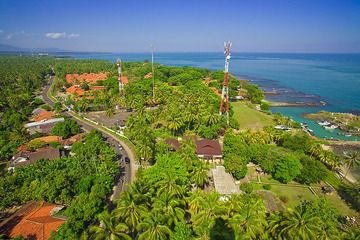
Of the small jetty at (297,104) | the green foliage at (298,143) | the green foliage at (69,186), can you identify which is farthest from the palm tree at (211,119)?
the small jetty at (297,104)

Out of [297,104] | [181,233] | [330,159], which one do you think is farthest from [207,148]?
[297,104]

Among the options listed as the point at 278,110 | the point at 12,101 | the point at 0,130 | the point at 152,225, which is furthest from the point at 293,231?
the point at 12,101

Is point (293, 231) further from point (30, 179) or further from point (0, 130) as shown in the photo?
point (0, 130)

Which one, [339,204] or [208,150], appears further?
[208,150]

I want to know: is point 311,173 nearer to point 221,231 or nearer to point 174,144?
point 221,231

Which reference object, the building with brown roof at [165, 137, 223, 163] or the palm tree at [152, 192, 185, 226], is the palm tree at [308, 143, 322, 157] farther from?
the palm tree at [152, 192, 185, 226]
